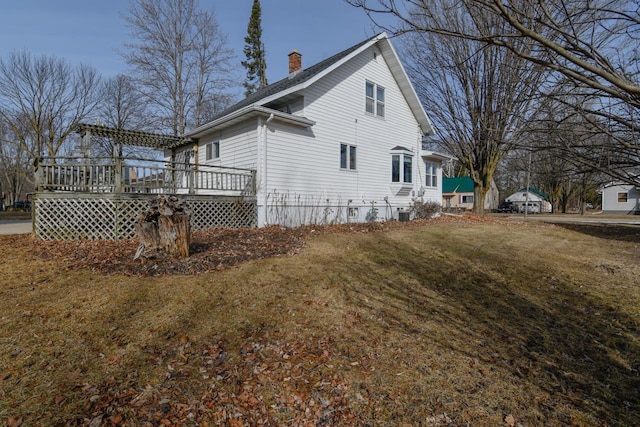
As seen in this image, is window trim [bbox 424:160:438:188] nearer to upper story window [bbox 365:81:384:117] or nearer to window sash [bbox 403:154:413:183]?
window sash [bbox 403:154:413:183]

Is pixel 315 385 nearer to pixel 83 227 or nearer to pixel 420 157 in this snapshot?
pixel 83 227

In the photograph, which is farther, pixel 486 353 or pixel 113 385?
pixel 486 353

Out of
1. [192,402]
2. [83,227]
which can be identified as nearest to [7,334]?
[192,402]

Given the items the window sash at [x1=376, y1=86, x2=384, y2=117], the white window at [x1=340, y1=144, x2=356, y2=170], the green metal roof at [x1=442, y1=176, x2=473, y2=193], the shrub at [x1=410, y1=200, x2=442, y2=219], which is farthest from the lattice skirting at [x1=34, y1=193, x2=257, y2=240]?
the green metal roof at [x1=442, y1=176, x2=473, y2=193]

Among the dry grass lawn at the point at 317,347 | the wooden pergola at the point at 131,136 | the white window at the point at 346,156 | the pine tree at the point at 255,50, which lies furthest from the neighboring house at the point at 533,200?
the dry grass lawn at the point at 317,347

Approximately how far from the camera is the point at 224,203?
10.5 metres

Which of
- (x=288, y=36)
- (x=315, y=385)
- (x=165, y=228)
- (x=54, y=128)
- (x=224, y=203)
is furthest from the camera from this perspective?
(x=54, y=128)

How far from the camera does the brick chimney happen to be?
1711 centimetres

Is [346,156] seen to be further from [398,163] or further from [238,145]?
[238,145]

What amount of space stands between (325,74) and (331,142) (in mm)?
2630

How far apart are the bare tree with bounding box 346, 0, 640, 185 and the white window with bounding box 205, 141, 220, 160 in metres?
10.1

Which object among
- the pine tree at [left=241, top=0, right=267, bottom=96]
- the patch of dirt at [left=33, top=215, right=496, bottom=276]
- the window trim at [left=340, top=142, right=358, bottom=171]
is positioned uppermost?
the pine tree at [left=241, top=0, right=267, bottom=96]

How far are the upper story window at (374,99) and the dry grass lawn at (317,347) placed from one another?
11067mm

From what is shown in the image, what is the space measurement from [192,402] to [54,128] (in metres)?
33.7
